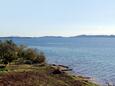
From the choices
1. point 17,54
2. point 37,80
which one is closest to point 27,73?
point 37,80

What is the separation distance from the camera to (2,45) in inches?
2653

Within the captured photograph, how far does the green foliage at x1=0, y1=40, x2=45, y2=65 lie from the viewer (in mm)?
65188

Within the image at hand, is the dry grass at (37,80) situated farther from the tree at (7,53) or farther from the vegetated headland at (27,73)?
the tree at (7,53)

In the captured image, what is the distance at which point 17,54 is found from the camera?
7000cm

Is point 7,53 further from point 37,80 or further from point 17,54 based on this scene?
point 37,80

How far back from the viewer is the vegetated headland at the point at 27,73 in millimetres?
40688

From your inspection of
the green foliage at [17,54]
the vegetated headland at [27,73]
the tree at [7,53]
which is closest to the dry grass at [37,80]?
the vegetated headland at [27,73]

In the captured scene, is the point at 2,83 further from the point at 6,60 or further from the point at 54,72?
the point at 6,60

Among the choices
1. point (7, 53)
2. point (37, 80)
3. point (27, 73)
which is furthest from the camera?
point (7, 53)

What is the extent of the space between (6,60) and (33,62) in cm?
781

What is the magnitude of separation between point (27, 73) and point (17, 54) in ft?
76.4

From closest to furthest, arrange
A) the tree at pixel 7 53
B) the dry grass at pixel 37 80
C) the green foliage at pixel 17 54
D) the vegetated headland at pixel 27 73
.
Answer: the dry grass at pixel 37 80, the vegetated headland at pixel 27 73, the tree at pixel 7 53, the green foliage at pixel 17 54

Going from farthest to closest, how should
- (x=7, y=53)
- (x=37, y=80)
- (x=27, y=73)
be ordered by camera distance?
1. (x=7, y=53)
2. (x=27, y=73)
3. (x=37, y=80)

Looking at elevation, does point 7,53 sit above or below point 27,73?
above
